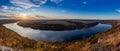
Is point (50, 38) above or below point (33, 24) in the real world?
below

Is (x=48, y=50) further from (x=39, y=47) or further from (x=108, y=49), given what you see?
(x=108, y=49)

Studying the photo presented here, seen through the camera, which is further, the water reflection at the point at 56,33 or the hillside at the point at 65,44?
the water reflection at the point at 56,33

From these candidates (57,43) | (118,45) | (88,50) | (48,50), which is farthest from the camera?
(57,43)

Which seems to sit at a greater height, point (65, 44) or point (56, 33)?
point (56, 33)

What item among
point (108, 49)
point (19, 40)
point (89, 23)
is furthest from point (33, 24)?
point (108, 49)

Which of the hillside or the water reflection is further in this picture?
the water reflection

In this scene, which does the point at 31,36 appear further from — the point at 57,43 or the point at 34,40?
the point at 57,43

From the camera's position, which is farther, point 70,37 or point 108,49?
point 70,37

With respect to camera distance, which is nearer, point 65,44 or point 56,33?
point 56,33

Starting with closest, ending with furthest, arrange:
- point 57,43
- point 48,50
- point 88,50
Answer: point 88,50, point 48,50, point 57,43

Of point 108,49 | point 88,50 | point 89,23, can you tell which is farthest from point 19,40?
point 108,49
